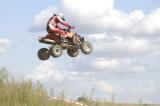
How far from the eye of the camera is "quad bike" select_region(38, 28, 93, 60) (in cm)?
2886

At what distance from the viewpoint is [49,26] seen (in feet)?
92.3

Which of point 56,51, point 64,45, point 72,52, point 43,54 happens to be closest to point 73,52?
point 72,52

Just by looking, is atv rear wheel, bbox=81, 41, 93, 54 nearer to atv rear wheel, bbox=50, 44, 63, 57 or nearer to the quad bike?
the quad bike

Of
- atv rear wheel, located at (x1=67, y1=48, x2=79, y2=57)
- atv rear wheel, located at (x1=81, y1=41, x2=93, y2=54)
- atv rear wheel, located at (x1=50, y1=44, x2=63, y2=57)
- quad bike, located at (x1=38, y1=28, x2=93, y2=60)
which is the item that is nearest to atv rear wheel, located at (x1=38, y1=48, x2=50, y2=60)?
quad bike, located at (x1=38, y1=28, x2=93, y2=60)

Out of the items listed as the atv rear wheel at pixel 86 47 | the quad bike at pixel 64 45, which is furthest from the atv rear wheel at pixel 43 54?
the atv rear wheel at pixel 86 47

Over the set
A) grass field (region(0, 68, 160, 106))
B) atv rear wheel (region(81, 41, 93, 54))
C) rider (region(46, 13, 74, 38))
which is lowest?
grass field (region(0, 68, 160, 106))

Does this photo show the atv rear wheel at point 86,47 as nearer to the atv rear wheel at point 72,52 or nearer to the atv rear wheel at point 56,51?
the atv rear wheel at point 72,52

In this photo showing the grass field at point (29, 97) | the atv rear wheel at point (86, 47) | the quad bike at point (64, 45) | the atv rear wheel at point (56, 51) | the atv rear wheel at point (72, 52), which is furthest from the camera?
the atv rear wheel at point (86, 47)

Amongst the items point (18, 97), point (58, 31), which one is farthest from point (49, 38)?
point (18, 97)

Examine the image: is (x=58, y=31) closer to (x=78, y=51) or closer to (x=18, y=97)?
(x=78, y=51)

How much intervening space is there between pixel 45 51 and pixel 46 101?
8.51 metres

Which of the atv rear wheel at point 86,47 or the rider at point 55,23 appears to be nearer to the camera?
the rider at point 55,23

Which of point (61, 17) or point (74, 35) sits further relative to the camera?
point (74, 35)

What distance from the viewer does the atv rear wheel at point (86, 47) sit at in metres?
29.7
